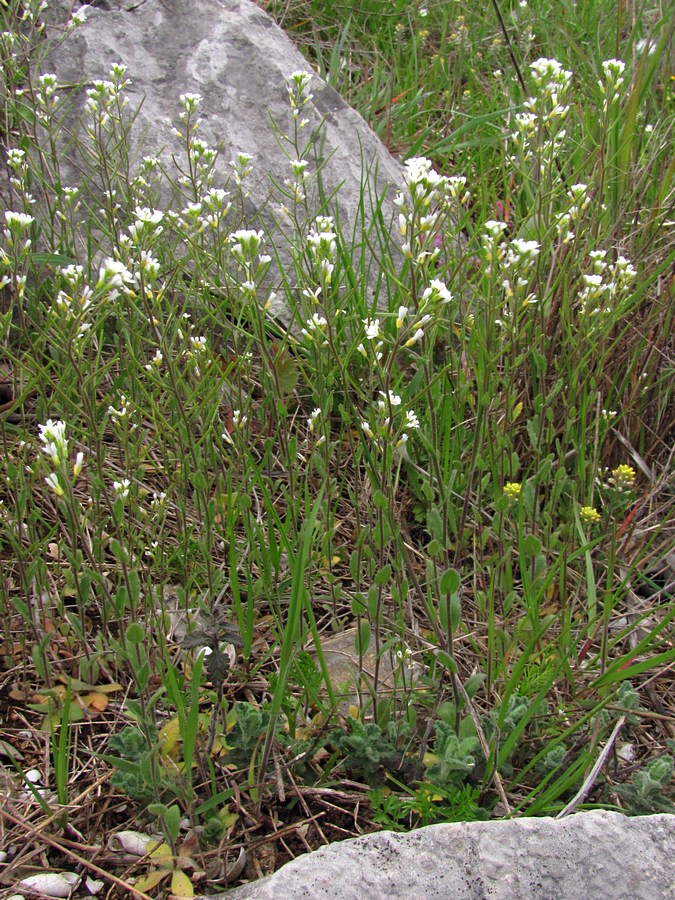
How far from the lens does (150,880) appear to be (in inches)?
61.1

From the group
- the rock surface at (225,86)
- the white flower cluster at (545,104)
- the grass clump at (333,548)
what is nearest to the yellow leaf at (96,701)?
the grass clump at (333,548)

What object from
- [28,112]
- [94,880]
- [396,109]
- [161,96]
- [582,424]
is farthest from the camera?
[396,109]

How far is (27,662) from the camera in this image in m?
2.10

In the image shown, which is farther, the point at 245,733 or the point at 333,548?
the point at 333,548

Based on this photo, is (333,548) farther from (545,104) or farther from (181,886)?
(545,104)

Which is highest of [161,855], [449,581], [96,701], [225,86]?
[225,86]

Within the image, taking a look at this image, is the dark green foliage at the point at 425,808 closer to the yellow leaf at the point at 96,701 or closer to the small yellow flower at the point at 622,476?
the yellow leaf at the point at 96,701

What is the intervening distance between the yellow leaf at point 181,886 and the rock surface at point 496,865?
20cm

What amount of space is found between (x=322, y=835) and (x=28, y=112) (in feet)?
9.91

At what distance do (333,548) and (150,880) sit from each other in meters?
1.14

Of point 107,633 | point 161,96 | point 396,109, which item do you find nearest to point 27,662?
point 107,633

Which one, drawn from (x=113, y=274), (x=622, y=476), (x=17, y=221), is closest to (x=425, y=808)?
(x=622, y=476)

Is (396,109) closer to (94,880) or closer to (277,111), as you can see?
(277,111)

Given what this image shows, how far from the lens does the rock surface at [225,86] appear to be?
3637 mm
